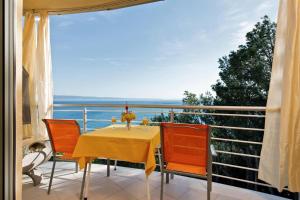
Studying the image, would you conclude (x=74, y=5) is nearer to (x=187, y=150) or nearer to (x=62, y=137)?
(x=62, y=137)

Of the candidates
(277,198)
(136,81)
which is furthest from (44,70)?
(136,81)

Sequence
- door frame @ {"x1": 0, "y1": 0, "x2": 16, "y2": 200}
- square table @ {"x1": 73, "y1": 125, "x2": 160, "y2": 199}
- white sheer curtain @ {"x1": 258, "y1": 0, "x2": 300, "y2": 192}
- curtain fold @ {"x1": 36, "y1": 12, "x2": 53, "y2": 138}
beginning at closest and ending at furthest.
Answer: door frame @ {"x1": 0, "y1": 0, "x2": 16, "y2": 200} → white sheer curtain @ {"x1": 258, "y1": 0, "x2": 300, "y2": 192} → square table @ {"x1": 73, "y1": 125, "x2": 160, "y2": 199} → curtain fold @ {"x1": 36, "y1": 12, "x2": 53, "y2": 138}

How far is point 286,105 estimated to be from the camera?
1.77 metres

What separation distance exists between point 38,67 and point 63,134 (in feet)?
5.35

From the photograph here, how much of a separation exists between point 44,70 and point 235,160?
19.5 feet

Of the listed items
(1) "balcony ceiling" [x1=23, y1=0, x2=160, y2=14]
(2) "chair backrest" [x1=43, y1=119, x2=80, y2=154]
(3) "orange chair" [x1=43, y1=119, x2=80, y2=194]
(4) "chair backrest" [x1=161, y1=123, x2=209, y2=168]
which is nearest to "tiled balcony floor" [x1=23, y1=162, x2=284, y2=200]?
(3) "orange chair" [x1=43, y1=119, x2=80, y2=194]

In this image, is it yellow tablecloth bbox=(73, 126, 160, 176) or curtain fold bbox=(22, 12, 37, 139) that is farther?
curtain fold bbox=(22, 12, 37, 139)

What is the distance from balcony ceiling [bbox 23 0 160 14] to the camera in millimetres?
3214

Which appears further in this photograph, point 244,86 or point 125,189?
point 244,86

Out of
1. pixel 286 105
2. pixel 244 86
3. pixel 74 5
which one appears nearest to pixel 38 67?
pixel 74 5

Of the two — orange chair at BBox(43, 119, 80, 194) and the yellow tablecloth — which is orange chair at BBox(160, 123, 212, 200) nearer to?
the yellow tablecloth

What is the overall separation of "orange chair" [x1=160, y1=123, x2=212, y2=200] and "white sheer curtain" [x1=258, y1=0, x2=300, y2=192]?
2.01 feet

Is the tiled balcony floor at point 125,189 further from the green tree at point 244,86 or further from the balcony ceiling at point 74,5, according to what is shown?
the green tree at point 244,86

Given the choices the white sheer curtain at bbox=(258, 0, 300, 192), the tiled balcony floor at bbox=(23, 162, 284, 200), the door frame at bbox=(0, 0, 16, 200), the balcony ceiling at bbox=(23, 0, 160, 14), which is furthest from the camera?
the balcony ceiling at bbox=(23, 0, 160, 14)
